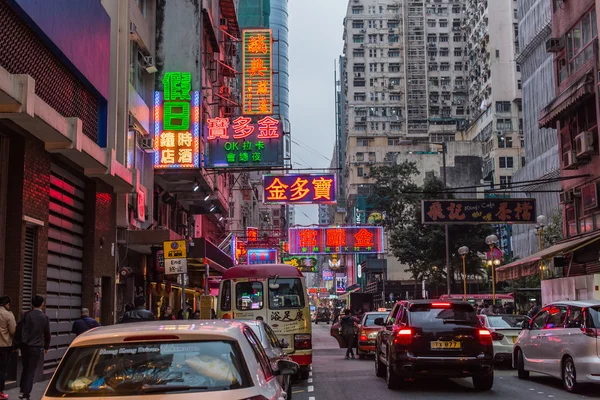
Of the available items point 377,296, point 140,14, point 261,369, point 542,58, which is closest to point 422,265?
point 542,58

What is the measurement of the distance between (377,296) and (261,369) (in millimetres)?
68976

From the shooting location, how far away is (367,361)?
77.4 ft

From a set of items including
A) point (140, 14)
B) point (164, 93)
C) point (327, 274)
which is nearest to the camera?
point (140, 14)

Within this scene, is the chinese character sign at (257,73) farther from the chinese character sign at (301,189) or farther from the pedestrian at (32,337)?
the pedestrian at (32,337)

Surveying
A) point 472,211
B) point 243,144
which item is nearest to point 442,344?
point 472,211

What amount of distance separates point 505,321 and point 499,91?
78496 mm

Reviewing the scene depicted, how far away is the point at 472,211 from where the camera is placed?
28.8 meters

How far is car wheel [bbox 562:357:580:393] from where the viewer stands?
43.3 feet

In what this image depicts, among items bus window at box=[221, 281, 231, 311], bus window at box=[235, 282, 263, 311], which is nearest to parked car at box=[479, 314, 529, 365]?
bus window at box=[235, 282, 263, 311]

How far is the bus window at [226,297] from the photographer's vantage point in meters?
18.5

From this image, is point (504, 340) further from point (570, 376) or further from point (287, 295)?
point (287, 295)

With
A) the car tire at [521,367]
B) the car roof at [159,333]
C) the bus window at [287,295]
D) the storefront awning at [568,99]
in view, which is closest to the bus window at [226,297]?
the bus window at [287,295]

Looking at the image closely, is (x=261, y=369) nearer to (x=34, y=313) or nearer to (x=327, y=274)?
(x=34, y=313)

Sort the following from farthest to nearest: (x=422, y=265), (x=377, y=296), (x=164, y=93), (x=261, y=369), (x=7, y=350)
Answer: (x=377, y=296)
(x=422, y=265)
(x=164, y=93)
(x=7, y=350)
(x=261, y=369)
